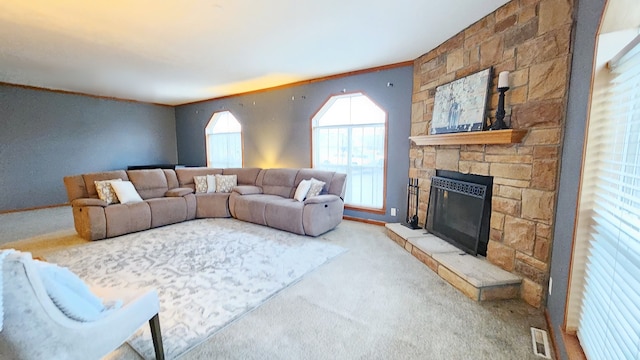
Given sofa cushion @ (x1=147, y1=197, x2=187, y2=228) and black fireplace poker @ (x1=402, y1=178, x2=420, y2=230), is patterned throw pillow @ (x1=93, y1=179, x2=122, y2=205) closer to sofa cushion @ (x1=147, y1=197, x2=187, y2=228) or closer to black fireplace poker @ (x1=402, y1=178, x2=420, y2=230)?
sofa cushion @ (x1=147, y1=197, x2=187, y2=228)

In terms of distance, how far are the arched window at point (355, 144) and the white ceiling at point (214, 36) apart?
2.09 feet

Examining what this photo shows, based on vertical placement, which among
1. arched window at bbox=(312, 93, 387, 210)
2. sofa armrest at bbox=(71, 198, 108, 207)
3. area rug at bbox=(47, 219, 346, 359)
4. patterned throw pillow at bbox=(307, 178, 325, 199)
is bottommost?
area rug at bbox=(47, 219, 346, 359)

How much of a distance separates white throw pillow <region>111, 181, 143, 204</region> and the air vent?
16.1ft

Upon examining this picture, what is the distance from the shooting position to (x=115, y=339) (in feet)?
4.29

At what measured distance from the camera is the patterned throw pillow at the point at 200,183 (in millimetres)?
5074

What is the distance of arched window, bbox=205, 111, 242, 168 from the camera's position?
6.50 m

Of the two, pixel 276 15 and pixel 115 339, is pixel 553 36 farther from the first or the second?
pixel 115 339

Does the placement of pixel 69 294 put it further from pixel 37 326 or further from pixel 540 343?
pixel 540 343

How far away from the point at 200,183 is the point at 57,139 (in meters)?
3.40

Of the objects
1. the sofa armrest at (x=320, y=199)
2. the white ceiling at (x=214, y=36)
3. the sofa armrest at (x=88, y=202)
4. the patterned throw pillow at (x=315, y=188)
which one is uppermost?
the white ceiling at (x=214, y=36)

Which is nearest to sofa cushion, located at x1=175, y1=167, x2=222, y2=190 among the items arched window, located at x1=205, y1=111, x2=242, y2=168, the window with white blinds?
arched window, located at x1=205, y1=111, x2=242, y2=168

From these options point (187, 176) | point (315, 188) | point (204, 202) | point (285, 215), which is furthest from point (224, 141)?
point (285, 215)

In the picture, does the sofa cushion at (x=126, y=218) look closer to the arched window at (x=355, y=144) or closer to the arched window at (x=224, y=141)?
the arched window at (x=224, y=141)

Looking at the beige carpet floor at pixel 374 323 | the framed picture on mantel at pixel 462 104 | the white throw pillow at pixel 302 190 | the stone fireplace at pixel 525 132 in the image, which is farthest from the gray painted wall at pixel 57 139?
the stone fireplace at pixel 525 132
